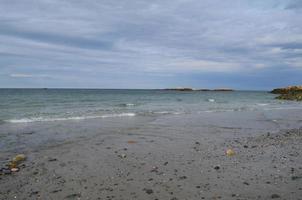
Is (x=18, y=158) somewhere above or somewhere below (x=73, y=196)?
above

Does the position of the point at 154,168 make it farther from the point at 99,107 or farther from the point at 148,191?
the point at 99,107

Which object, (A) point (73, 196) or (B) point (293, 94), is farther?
(B) point (293, 94)

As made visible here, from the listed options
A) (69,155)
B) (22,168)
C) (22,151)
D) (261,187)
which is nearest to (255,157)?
(261,187)

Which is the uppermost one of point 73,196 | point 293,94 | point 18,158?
point 293,94

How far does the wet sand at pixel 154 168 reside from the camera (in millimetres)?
5902

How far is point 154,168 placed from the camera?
758 centimetres

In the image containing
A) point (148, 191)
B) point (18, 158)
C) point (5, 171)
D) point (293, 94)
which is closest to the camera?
point (148, 191)

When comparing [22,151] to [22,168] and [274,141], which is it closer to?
[22,168]

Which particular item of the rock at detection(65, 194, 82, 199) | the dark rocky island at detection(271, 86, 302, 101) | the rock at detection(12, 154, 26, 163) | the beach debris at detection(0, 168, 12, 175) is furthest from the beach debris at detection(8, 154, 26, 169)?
the dark rocky island at detection(271, 86, 302, 101)

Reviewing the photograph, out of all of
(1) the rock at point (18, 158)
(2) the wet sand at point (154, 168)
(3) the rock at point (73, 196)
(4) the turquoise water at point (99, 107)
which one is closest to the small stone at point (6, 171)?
(2) the wet sand at point (154, 168)

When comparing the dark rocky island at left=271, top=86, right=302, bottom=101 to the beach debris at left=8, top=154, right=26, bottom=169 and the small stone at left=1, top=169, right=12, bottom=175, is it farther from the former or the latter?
the small stone at left=1, top=169, right=12, bottom=175

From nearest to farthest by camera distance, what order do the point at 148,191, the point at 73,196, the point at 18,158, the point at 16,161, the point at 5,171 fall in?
the point at 73,196, the point at 148,191, the point at 5,171, the point at 16,161, the point at 18,158

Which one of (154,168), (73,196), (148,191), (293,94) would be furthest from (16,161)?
(293,94)

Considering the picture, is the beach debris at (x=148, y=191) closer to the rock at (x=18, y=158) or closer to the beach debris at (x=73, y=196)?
the beach debris at (x=73, y=196)
